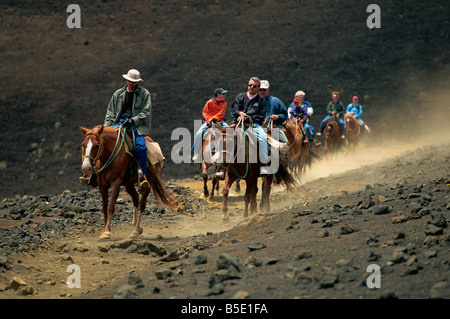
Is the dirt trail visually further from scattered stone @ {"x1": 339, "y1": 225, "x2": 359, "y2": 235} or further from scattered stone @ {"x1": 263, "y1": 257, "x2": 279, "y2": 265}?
scattered stone @ {"x1": 339, "y1": 225, "x2": 359, "y2": 235}

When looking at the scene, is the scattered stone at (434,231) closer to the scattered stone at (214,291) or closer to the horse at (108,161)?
the scattered stone at (214,291)

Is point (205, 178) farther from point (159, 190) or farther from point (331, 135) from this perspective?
point (331, 135)

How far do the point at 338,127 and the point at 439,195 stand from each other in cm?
1621

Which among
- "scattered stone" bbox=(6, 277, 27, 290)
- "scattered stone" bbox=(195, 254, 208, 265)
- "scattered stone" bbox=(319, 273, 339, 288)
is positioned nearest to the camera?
"scattered stone" bbox=(319, 273, 339, 288)

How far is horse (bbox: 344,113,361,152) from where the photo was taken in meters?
26.6

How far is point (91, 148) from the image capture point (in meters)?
11.2

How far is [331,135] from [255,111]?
12.9m

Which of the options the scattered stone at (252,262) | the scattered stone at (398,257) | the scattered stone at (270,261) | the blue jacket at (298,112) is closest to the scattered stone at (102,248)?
the scattered stone at (252,262)

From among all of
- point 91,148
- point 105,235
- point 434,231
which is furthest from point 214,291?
point 105,235

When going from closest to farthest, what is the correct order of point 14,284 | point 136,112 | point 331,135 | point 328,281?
point 328,281, point 14,284, point 136,112, point 331,135

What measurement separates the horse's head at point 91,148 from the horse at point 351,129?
54.7ft

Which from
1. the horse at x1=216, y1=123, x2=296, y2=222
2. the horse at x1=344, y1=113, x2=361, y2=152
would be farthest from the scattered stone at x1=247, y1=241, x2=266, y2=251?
the horse at x1=344, y1=113, x2=361, y2=152

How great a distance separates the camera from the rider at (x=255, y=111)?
42.9ft

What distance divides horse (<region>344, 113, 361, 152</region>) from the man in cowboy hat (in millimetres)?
15492
